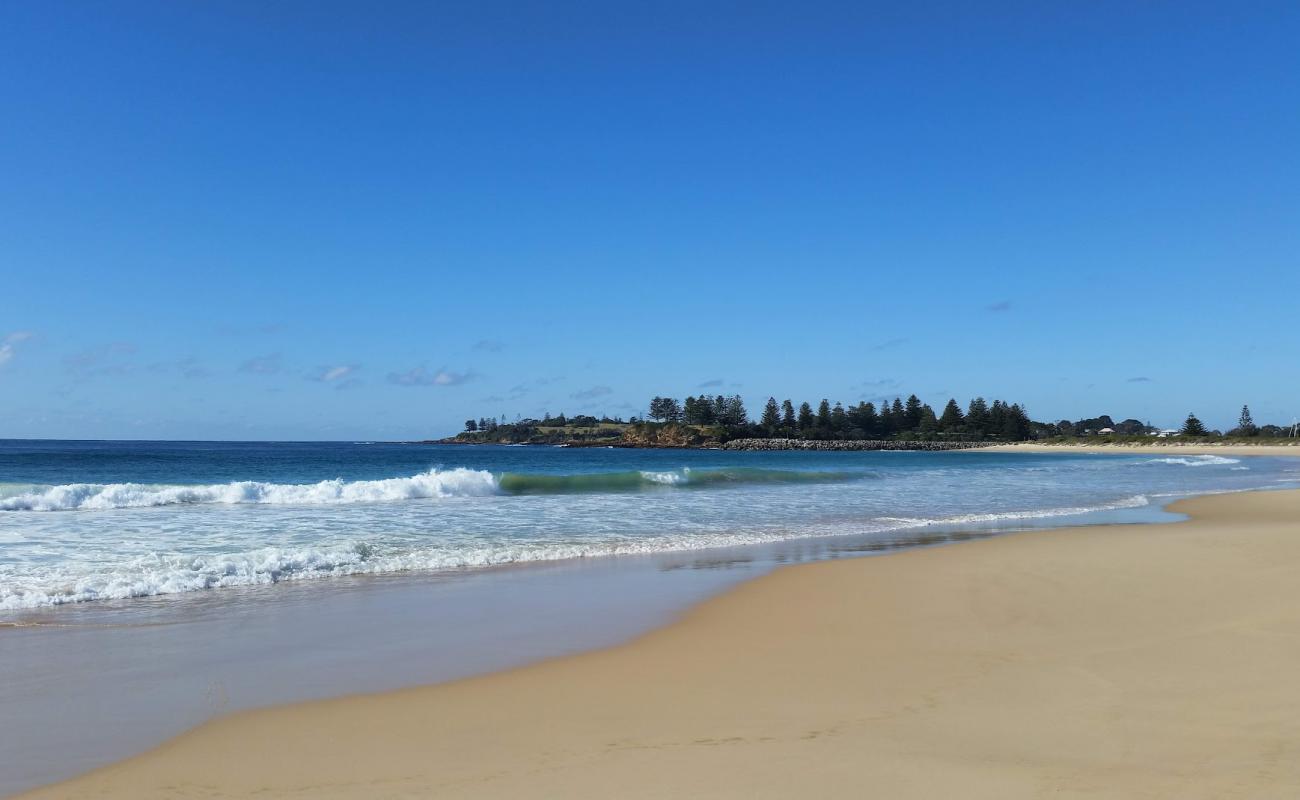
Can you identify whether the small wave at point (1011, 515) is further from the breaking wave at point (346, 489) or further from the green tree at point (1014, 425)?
the green tree at point (1014, 425)

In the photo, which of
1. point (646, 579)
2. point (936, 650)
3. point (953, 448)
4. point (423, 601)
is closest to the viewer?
point (936, 650)

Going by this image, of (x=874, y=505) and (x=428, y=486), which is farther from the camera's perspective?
(x=428, y=486)

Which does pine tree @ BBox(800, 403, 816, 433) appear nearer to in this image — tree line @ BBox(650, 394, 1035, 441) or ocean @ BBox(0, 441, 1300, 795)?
tree line @ BBox(650, 394, 1035, 441)

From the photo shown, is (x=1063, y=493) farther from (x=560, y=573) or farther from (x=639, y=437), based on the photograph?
(x=639, y=437)

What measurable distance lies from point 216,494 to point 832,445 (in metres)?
117

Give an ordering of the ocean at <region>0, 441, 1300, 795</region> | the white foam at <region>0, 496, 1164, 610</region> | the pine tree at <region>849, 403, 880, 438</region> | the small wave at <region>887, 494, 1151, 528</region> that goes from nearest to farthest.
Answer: the ocean at <region>0, 441, 1300, 795</region>, the white foam at <region>0, 496, 1164, 610</region>, the small wave at <region>887, 494, 1151, 528</region>, the pine tree at <region>849, 403, 880, 438</region>

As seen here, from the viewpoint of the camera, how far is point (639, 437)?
6186 inches

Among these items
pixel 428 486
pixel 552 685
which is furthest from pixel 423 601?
pixel 428 486

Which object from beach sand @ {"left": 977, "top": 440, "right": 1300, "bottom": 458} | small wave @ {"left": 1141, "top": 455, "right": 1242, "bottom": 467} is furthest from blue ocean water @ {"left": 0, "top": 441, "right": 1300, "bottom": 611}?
beach sand @ {"left": 977, "top": 440, "right": 1300, "bottom": 458}

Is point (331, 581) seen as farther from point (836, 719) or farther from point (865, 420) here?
point (865, 420)

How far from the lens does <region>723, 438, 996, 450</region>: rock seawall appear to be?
436 ft

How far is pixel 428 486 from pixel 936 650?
25754 mm

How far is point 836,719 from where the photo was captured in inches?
206

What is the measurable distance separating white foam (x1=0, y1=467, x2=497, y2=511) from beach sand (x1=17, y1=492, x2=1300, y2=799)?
2010cm
